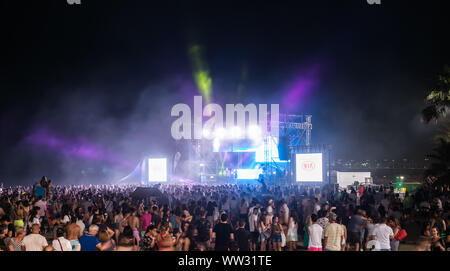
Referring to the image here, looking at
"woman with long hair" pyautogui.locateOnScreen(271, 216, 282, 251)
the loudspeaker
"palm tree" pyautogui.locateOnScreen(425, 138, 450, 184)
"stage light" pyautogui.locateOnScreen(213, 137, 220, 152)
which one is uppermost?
"stage light" pyautogui.locateOnScreen(213, 137, 220, 152)

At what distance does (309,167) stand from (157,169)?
54.8ft

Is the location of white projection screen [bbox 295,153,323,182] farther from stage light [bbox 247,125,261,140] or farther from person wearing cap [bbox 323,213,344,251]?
person wearing cap [bbox 323,213,344,251]

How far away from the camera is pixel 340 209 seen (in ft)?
42.0

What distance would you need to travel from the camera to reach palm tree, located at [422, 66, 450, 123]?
19.1 meters

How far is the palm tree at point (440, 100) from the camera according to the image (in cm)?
1912

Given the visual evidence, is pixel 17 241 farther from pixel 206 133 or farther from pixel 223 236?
pixel 206 133

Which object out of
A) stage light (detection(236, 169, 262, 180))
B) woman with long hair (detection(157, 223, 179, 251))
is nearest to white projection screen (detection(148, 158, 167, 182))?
stage light (detection(236, 169, 262, 180))

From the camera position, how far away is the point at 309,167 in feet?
110

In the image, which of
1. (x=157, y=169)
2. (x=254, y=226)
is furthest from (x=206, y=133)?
(x=254, y=226)

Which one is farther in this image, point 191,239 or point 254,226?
point 254,226

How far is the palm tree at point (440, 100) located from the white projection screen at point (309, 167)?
13972 millimetres

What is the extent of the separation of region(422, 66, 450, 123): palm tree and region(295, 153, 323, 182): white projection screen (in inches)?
550

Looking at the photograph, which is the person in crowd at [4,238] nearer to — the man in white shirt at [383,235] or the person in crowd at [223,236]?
the person in crowd at [223,236]
